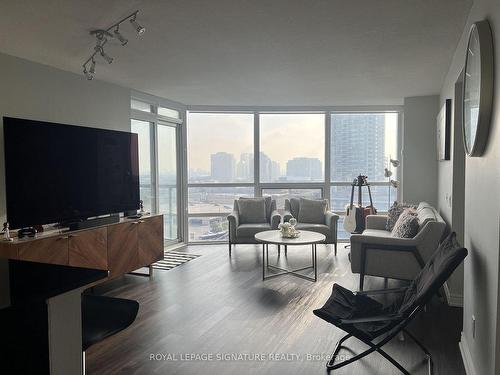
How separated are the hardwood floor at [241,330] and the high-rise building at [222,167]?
241 cm

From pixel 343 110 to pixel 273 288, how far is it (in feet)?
12.8

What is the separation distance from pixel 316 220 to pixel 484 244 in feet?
13.6

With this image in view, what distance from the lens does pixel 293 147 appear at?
7.27m

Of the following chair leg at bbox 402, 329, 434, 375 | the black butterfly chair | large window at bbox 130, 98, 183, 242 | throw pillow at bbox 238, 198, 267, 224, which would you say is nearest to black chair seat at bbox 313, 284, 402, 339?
the black butterfly chair

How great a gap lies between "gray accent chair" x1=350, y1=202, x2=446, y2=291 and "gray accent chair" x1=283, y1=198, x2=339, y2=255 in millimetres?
1792

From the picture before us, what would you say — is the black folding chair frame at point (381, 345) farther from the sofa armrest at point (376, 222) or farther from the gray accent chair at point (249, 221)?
the gray accent chair at point (249, 221)

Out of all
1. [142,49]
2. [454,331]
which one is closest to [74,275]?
[142,49]

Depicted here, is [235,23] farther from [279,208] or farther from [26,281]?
[279,208]

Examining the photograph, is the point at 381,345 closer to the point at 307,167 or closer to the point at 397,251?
the point at 397,251

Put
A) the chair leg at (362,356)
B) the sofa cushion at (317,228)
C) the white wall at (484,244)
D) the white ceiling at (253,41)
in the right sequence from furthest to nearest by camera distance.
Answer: the sofa cushion at (317,228), the white ceiling at (253,41), the chair leg at (362,356), the white wall at (484,244)

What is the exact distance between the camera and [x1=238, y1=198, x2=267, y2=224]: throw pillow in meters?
6.46

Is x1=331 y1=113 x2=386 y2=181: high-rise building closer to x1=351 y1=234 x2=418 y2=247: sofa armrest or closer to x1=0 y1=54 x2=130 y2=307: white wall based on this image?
x1=351 y1=234 x2=418 y2=247: sofa armrest

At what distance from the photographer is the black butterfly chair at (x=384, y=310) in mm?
2377

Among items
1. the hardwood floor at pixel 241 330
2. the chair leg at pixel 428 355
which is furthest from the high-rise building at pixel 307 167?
the chair leg at pixel 428 355
